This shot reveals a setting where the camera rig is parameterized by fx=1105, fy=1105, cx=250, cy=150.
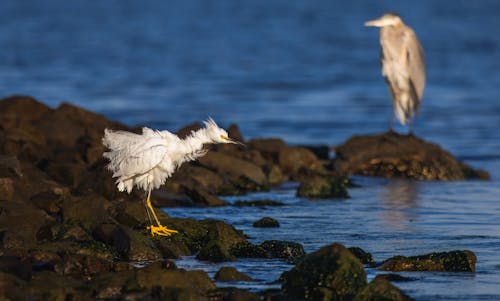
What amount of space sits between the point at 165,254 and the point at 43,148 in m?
5.15

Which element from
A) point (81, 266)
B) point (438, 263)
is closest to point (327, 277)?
point (438, 263)

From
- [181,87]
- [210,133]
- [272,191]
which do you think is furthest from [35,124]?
[181,87]

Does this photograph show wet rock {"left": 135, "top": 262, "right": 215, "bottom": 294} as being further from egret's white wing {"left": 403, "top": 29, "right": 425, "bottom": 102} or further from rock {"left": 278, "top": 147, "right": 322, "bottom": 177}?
egret's white wing {"left": 403, "top": 29, "right": 425, "bottom": 102}

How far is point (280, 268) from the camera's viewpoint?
9203 millimetres

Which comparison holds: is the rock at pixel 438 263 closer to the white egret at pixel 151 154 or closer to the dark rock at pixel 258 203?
the white egret at pixel 151 154

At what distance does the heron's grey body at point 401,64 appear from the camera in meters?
18.3

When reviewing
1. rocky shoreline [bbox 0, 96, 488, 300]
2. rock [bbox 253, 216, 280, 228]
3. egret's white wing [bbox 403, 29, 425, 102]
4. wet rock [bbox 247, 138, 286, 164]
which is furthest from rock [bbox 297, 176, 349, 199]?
egret's white wing [bbox 403, 29, 425, 102]

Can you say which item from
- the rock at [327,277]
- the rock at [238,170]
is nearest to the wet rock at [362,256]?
the rock at [327,277]

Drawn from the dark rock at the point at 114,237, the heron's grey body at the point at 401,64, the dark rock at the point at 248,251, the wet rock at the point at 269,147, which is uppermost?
the heron's grey body at the point at 401,64

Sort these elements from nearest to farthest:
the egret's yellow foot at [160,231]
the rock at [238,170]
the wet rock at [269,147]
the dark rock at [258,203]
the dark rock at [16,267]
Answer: the dark rock at [16,267] < the egret's yellow foot at [160,231] < the dark rock at [258,203] < the rock at [238,170] < the wet rock at [269,147]

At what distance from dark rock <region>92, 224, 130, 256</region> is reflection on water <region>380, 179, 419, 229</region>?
330 cm

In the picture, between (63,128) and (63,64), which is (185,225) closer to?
(63,128)

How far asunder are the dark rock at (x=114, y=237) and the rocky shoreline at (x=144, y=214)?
0.04ft

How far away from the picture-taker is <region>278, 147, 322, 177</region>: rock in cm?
1578
